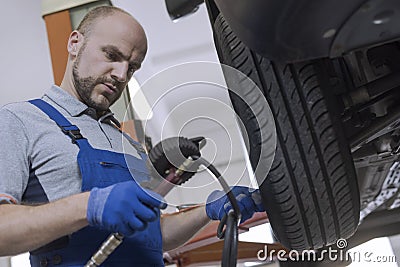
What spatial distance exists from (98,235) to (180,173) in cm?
29

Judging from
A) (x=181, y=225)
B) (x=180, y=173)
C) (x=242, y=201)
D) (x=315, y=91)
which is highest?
(x=315, y=91)

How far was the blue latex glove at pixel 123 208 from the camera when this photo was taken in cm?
93

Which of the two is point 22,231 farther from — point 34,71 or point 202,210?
point 34,71

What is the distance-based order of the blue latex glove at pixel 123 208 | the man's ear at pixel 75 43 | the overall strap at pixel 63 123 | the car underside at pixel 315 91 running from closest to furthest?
1. the car underside at pixel 315 91
2. the blue latex glove at pixel 123 208
3. the overall strap at pixel 63 123
4. the man's ear at pixel 75 43

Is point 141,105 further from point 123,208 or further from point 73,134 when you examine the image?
point 73,134

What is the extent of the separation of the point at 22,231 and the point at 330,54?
2.14ft

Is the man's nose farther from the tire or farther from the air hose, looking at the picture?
the tire

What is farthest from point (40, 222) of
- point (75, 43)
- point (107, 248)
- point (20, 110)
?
A: point (75, 43)

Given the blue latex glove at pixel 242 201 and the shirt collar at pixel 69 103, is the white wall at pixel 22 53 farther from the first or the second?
the blue latex glove at pixel 242 201

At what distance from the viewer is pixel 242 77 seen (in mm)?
868

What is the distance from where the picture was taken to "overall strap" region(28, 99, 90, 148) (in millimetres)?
1223

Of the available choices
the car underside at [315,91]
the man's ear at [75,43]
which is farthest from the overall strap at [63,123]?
the car underside at [315,91]

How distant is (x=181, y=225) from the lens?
4.67ft

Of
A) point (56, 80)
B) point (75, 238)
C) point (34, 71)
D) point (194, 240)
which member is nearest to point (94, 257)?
point (75, 238)
